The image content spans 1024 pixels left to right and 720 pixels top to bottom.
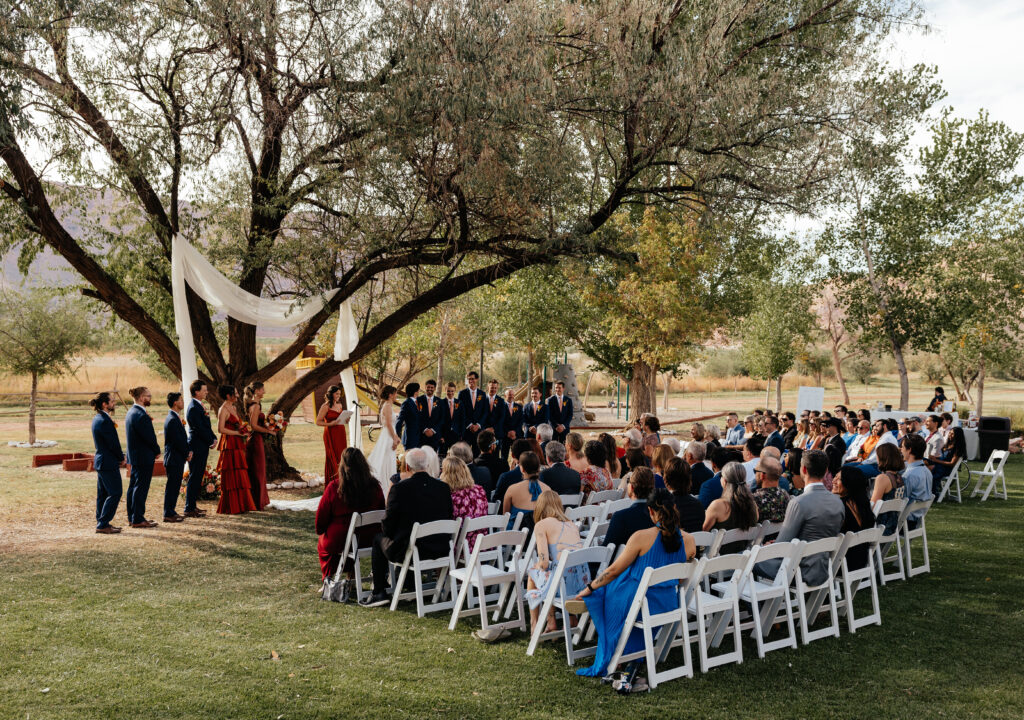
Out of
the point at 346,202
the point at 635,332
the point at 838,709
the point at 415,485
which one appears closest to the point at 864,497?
the point at 838,709

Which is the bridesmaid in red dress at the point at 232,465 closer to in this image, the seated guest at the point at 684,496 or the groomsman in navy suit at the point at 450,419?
the groomsman in navy suit at the point at 450,419

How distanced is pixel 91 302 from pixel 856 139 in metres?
12.0

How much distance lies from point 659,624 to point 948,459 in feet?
32.6

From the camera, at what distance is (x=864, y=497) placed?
238 inches

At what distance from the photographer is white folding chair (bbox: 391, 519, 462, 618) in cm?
564

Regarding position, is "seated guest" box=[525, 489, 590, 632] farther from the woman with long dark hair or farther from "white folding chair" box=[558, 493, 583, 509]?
the woman with long dark hair

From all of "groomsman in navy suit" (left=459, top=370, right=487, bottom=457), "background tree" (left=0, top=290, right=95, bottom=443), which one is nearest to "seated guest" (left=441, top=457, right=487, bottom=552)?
"groomsman in navy suit" (left=459, top=370, right=487, bottom=457)

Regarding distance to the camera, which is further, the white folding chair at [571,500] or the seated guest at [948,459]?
the seated guest at [948,459]

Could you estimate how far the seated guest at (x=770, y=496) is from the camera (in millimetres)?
5992

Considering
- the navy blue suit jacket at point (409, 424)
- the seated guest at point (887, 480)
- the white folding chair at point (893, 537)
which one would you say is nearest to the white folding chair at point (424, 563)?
the white folding chair at point (893, 537)

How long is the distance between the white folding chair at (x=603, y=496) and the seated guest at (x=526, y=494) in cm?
106

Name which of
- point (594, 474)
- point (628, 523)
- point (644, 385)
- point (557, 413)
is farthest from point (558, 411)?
point (644, 385)

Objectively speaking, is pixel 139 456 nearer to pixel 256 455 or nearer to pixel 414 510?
pixel 256 455

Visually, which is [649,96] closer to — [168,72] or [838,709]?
[168,72]
